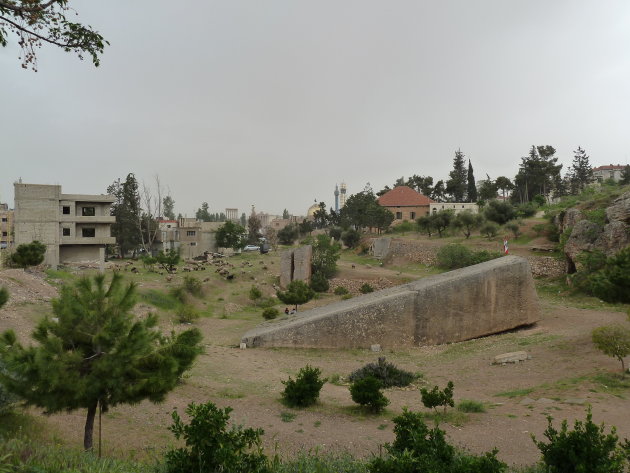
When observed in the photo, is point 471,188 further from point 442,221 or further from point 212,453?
point 212,453

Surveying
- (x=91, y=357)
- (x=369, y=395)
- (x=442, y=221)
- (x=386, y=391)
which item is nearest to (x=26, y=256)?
(x=91, y=357)

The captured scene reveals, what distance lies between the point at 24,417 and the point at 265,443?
429cm

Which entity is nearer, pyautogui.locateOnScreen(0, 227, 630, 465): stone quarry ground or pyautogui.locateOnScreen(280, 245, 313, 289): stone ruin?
pyautogui.locateOnScreen(0, 227, 630, 465): stone quarry ground

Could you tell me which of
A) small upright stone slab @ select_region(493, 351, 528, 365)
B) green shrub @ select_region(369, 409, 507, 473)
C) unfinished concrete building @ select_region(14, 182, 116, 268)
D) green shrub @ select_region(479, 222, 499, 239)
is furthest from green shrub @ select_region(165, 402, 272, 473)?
green shrub @ select_region(479, 222, 499, 239)

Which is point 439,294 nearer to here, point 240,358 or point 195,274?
point 240,358

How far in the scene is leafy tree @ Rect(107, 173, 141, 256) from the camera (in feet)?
146

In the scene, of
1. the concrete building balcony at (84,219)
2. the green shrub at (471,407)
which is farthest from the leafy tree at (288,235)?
the green shrub at (471,407)

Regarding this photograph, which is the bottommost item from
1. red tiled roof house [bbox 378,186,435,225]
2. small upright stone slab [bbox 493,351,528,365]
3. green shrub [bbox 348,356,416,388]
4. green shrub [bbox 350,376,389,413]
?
green shrub [bbox 348,356,416,388]

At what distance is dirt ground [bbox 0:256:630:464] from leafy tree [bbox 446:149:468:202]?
48957 mm

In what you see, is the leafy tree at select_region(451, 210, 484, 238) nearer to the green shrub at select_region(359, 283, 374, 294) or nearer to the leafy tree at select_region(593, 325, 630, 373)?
the green shrub at select_region(359, 283, 374, 294)

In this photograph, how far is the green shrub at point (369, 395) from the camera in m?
8.34

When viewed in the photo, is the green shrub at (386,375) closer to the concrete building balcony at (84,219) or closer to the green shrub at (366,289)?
the green shrub at (366,289)

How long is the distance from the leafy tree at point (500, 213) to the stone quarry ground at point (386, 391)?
20.6 metres

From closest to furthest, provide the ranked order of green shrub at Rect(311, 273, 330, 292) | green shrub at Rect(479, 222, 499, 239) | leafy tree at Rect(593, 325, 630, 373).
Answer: leafy tree at Rect(593, 325, 630, 373) → green shrub at Rect(311, 273, 330, 292) → green shrub at Rect(479, 222, 499, 239)
